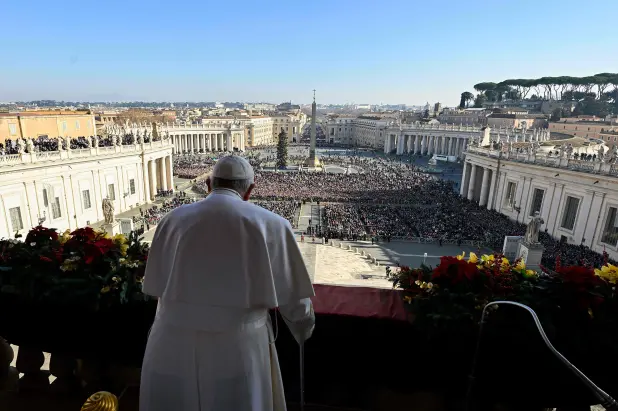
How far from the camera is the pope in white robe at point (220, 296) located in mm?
2199

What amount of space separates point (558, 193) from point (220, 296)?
31.6 meters

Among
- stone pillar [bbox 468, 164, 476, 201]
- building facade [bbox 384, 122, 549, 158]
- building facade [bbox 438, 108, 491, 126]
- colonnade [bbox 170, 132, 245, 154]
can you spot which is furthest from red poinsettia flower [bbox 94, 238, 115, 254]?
building facade [bbox 438, 108, 491, 126]

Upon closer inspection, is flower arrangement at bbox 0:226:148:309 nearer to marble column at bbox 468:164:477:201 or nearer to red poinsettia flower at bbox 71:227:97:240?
red poinsettia flower at bbox 71:227:97:240

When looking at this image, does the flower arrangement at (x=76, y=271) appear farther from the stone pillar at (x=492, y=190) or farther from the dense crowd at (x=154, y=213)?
the stone pillar at (x=492, y=190)

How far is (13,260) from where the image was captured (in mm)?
3730

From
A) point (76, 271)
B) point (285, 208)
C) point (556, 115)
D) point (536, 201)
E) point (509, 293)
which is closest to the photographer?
point (509, 293)

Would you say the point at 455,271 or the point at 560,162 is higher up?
the point at 455,271

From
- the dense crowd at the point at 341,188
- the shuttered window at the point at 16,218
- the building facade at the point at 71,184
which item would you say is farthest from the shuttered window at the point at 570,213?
the shuttered window at the point at 16,218

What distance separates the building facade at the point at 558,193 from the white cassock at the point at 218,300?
22102mm

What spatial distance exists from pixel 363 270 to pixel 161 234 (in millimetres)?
17337

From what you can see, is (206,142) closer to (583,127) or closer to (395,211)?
(395,211)

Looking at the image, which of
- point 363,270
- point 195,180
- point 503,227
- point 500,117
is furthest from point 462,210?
point 500,117

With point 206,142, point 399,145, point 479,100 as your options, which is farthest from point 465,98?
point 206,142

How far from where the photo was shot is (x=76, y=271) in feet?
11.9
